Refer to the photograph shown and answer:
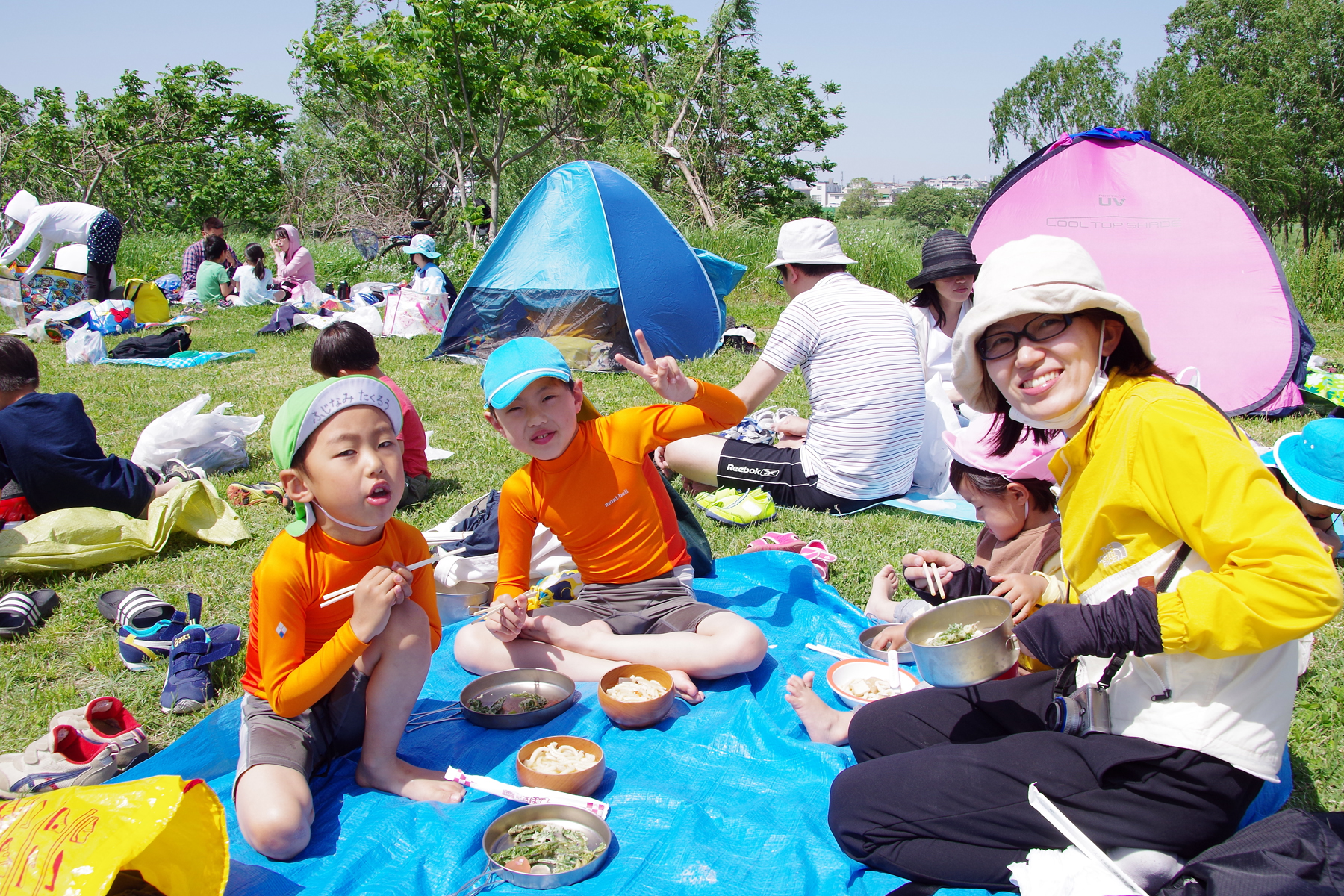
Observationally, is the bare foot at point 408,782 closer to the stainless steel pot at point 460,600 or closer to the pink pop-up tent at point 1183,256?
the stainless steel pot at point 460,600

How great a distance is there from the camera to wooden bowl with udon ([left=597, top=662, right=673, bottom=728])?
247 centimetres

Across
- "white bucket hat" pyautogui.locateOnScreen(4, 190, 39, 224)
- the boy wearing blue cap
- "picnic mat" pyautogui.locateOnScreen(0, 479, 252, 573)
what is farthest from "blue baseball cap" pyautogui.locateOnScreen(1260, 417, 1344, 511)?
"white bucket hat" pyautogui.locateOnScreen(4, 190, 39, 224)

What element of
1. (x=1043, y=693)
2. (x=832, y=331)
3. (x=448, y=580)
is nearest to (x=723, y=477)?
(x=832, y=331)

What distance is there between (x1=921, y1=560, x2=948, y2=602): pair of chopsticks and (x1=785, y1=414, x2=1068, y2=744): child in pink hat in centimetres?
1

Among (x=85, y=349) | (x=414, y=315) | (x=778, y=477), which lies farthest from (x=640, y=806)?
(x=85, y=349)

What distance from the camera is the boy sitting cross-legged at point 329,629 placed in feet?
6.87

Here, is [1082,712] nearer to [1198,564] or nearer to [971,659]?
[971,659]

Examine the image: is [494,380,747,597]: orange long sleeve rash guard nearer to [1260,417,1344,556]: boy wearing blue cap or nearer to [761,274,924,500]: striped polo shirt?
[761,274,924,500]: striped polo shirt

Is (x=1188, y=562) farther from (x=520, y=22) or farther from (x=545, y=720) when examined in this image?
(x=520, y=22)

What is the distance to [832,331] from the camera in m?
4.34

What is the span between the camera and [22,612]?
339 centimetres

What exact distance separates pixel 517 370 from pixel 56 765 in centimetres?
172

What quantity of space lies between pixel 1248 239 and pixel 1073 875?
608 cm

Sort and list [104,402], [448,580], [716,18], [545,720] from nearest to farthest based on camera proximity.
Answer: [545,720] → [448,580] → [104,402] → [716,18]
